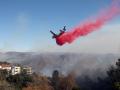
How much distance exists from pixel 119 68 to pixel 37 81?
128 ft

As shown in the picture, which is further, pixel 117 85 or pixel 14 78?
pixel 14 78

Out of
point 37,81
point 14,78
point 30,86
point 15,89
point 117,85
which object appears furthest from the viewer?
point 37,81

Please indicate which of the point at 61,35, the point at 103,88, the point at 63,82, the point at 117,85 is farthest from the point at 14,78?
the point at 61,35

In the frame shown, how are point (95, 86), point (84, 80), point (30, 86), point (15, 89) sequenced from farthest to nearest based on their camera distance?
point (84, 80)
point (95, 86)
point (30, 86)
point (15, 89)

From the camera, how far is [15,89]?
408 ft

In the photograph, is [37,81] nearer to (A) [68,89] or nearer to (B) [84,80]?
(A) [68,89]

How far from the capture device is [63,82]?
157 metres

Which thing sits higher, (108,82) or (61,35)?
(61,35)

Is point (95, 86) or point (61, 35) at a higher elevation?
point (61, 35)

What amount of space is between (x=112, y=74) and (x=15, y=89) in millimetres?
48122

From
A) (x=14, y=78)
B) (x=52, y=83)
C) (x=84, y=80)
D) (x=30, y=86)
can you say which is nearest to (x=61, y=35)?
Answer: (x=30, y=86)

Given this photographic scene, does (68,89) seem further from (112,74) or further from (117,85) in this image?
(117,85)

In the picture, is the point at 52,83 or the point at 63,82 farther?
the point at 52,83

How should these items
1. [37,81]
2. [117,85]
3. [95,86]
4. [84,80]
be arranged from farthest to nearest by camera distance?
[84,80] < [95,86] < [37,81] < [117,85]
